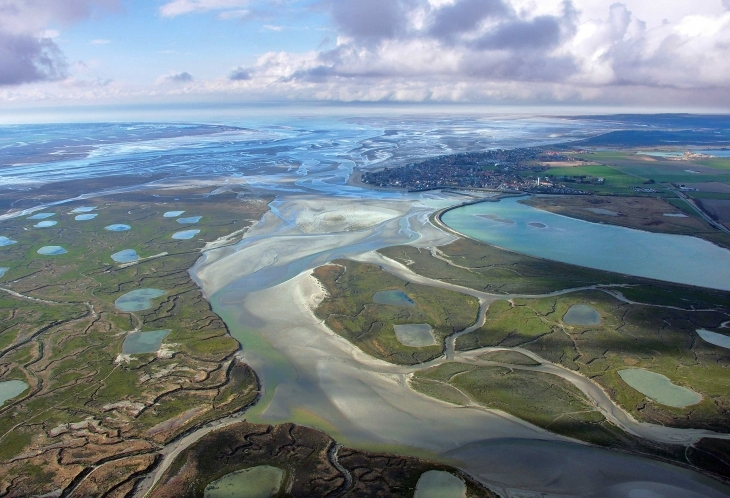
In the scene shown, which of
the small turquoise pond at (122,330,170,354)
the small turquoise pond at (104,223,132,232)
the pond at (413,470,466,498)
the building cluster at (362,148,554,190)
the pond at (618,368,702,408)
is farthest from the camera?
the building cluster at (362,148,554,190)

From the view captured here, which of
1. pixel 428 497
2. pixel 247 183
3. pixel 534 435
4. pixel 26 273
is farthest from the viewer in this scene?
pixel 247 183

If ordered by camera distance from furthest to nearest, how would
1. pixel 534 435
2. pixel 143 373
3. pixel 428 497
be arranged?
pixel 143 373 < pixel 534 435 < pixel 428 497

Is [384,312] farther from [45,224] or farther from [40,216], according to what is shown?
[40,216]

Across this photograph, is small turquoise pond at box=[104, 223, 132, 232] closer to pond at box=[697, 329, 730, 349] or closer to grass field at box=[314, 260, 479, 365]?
grass field at box=[314, 260, 479, 365]

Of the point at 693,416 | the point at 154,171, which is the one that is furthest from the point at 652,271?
the point at 154,171

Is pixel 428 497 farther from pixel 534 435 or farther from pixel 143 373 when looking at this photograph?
pixel 143 373

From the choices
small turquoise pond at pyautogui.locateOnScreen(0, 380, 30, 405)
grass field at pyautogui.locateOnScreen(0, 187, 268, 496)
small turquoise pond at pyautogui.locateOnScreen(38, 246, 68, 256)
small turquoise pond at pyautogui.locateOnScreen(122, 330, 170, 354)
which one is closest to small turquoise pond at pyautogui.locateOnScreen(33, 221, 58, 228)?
grass field at pyautogui.locateOnScreen(0, 187, 268, 496)

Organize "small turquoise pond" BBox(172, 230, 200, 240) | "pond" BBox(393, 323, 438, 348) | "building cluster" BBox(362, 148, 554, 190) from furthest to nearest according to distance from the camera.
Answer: "building cluster" BBox(362, 148, 554, 190)
"small turquoise pond" BBox(172, 230, 200, 240)
"pond" BBox(393, 323, 438, 348)

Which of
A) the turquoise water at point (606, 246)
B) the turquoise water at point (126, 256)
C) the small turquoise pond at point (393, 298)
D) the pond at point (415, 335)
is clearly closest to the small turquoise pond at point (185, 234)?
the turquoise water at point (126, 256)
